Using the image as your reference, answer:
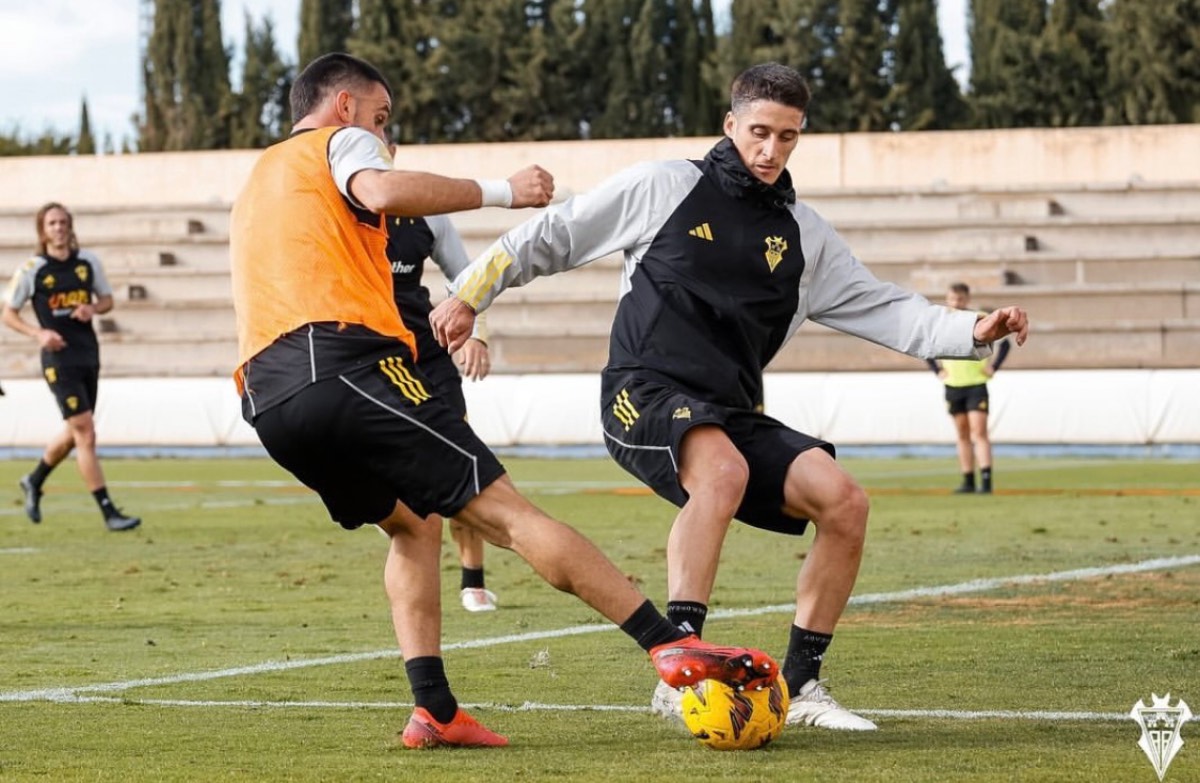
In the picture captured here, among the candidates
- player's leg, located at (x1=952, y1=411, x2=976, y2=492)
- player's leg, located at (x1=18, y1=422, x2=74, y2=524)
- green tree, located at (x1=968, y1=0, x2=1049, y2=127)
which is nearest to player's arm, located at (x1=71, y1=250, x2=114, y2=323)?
player's leg, located at (x1=18, y1=422, x2=74, y2=524)

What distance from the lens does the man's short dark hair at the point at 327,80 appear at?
20.7 feet

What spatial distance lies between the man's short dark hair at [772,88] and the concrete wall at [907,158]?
1252 inches

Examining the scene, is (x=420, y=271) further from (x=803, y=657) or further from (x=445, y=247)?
(x=803, y=657)

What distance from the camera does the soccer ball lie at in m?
5.84

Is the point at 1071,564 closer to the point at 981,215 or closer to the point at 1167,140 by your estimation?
the point at 981,215

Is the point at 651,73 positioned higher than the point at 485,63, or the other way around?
the point at 485,63

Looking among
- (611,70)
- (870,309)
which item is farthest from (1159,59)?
(870,309)

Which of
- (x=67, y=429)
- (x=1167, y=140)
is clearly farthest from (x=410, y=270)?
(x=1167, y=140)

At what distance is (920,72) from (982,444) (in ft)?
111

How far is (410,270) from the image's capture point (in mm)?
9797

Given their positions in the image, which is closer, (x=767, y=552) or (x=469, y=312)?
(x=469, y=312)

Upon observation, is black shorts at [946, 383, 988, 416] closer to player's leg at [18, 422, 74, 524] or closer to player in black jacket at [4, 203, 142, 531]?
player in black jacket at [4, 203, 142, 531]

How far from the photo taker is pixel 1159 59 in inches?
1918

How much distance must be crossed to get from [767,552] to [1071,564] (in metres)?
2.08
